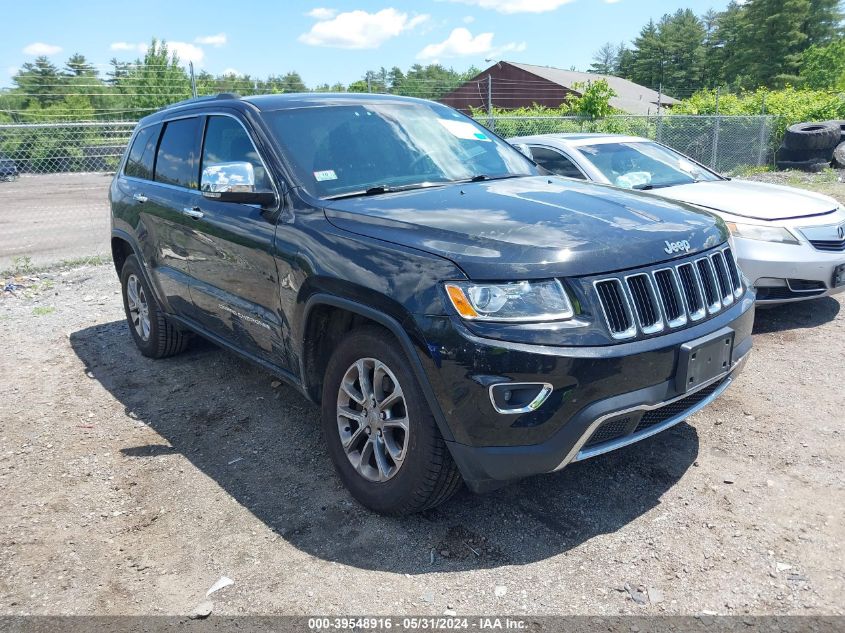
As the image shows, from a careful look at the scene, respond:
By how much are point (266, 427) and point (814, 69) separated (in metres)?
59.9

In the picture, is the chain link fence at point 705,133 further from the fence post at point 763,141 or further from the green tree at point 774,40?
the green tree at point 774,40

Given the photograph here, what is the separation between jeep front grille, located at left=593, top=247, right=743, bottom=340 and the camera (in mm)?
2723

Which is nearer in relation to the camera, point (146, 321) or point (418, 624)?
point (418, 624)

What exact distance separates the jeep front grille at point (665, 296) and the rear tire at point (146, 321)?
367 centimetres

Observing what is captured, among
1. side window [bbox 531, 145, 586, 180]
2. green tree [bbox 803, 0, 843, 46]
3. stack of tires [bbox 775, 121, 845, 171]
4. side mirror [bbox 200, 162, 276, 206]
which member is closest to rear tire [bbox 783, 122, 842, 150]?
stack of tires [bbox 775, 121, 845, 171]

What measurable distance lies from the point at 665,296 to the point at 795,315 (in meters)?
3.85

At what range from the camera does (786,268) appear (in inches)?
212

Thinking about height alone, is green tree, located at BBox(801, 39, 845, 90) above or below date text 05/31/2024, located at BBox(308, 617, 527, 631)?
above

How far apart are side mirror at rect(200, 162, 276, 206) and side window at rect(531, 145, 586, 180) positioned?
3.70 metres

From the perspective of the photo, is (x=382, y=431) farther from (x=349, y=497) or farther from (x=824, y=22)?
(x=824, y=22)

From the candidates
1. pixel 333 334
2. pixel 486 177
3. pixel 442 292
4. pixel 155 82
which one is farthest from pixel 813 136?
pixel 155 82

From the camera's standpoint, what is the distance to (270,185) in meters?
3.63

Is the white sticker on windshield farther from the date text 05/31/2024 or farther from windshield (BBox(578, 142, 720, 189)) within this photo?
the date text 05/31/2024

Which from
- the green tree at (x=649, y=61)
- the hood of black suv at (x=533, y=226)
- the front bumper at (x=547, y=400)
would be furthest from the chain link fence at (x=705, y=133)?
the green tree at (x=649, y=61)
